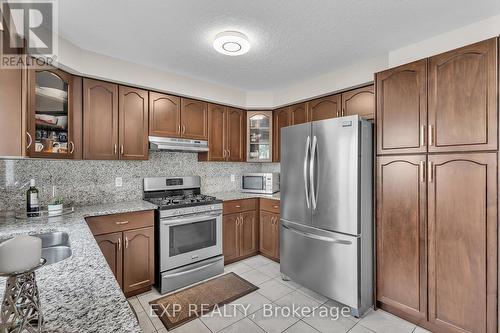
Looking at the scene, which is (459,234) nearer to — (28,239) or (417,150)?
(417,150)

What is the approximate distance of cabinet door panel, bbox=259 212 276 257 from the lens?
10.8ft

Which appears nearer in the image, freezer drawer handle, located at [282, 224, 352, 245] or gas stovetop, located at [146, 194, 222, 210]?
freezer drawer handle, located at [282, 224, 352, 245]

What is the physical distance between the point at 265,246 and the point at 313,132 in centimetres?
180

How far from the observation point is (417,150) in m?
2.01

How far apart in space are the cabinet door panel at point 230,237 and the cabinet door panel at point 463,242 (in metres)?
2.09

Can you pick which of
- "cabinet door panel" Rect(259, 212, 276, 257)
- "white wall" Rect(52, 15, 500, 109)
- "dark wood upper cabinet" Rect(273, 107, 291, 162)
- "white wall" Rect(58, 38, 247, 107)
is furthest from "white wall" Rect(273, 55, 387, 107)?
"cabinet door panel" Rect(259, 212, 276, 257)

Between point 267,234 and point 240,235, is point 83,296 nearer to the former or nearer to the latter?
point 240,235

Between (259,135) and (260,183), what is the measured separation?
30.0 inches

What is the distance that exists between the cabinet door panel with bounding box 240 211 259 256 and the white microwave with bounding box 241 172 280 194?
1.21 ft

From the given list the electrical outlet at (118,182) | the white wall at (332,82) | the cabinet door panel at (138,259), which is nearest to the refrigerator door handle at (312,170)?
the white wall at (332,82)

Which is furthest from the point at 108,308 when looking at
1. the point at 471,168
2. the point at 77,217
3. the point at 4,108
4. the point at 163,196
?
the point at 163,196

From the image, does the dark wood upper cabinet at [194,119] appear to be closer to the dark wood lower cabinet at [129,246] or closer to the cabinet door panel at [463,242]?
the dark wood lower cabinet at [129,246]

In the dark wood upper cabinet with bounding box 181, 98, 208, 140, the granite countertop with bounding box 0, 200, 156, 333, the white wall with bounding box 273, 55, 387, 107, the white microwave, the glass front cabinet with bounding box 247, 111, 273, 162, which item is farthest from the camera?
the glass front cabinet with bounding box 247, 111, 273, 162

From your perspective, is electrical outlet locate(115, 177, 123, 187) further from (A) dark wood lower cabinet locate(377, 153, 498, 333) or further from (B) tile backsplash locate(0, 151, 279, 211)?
(A) dark wood lower cabinet locate(377, 153, 498, 333)
